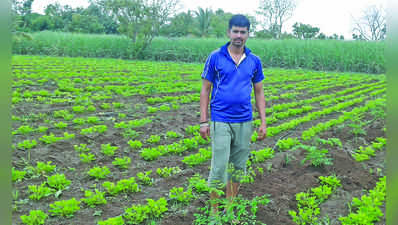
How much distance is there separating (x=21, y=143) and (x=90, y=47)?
2503 centimetres

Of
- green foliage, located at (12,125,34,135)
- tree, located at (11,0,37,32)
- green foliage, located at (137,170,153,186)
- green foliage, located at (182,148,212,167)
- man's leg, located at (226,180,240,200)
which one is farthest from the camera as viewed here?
green foliage, located at (12,125,34,135)

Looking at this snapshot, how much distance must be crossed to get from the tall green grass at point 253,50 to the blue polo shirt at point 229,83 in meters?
23.4

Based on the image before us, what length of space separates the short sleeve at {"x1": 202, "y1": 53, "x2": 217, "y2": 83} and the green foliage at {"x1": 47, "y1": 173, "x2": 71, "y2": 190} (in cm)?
240

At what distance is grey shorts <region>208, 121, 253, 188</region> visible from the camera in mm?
3293

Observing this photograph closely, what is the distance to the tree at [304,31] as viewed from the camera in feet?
147

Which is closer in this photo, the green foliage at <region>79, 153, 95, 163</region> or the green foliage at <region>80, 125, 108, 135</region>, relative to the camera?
the green foliage at <region>79, 153, 95, 163</region>

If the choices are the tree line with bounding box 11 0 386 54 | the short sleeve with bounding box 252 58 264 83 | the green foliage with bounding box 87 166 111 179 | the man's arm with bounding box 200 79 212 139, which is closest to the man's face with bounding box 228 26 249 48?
the short sleeve with bounding box 252 58 264 83

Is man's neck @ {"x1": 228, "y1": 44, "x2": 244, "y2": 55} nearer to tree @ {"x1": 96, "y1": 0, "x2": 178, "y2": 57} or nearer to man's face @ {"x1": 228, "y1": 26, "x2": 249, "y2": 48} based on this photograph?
man's face @ {"x1": 228, "y1": 26, "x2": 249, "y2": 48}

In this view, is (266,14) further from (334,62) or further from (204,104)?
(204,104)

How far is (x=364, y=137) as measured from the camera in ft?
22.8

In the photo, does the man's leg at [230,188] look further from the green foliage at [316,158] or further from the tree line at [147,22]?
the tree line at [147,22]

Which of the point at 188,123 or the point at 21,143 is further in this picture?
the point at 188,123

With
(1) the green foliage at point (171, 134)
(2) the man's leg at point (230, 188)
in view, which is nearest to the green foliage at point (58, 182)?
(2) the man's leg at point (230, 188)

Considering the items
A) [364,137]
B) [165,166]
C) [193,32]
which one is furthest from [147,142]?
[193,32]
